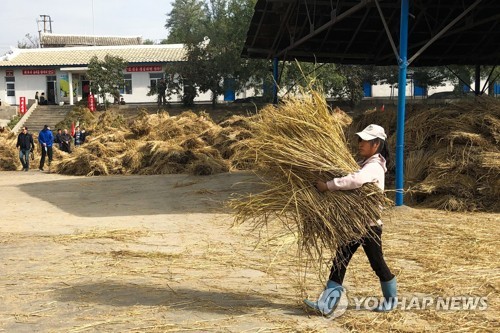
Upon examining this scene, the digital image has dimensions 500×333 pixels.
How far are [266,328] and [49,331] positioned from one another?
1.72 metres

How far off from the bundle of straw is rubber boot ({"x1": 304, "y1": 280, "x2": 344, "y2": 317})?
31 cm

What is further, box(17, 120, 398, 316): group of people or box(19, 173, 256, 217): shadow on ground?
box(19, 173, 256, 217): shadow on ground

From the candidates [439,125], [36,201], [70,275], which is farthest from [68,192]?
[439,125]

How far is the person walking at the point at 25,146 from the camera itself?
19.4 m

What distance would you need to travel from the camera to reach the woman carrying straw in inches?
172

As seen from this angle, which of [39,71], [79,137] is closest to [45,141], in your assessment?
[79,137]

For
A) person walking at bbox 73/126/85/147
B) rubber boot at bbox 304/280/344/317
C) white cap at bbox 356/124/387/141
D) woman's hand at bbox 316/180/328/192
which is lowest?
rubber boot at bbox 304/280/344/317

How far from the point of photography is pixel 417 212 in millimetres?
9570

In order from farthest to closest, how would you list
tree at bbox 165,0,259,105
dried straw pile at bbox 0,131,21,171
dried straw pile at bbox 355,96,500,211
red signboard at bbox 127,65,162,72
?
red signboard at bbox 127,65,162,72 < tree at bbox 165,0,259,105 < dried straw pile at bbox 0,131,21,171 < dried straw pile at bbox 355,96,500,211

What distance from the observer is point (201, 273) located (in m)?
5.95

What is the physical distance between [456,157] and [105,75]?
107ft

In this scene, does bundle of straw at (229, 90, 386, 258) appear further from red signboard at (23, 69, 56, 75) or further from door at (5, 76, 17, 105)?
door at (5, 76, 17, 105)

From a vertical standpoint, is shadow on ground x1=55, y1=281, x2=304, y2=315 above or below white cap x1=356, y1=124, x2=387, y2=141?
below

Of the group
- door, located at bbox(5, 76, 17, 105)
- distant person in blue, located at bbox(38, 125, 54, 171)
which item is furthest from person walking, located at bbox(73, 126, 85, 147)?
door, located at bbox(5, 76, 17, 105)
